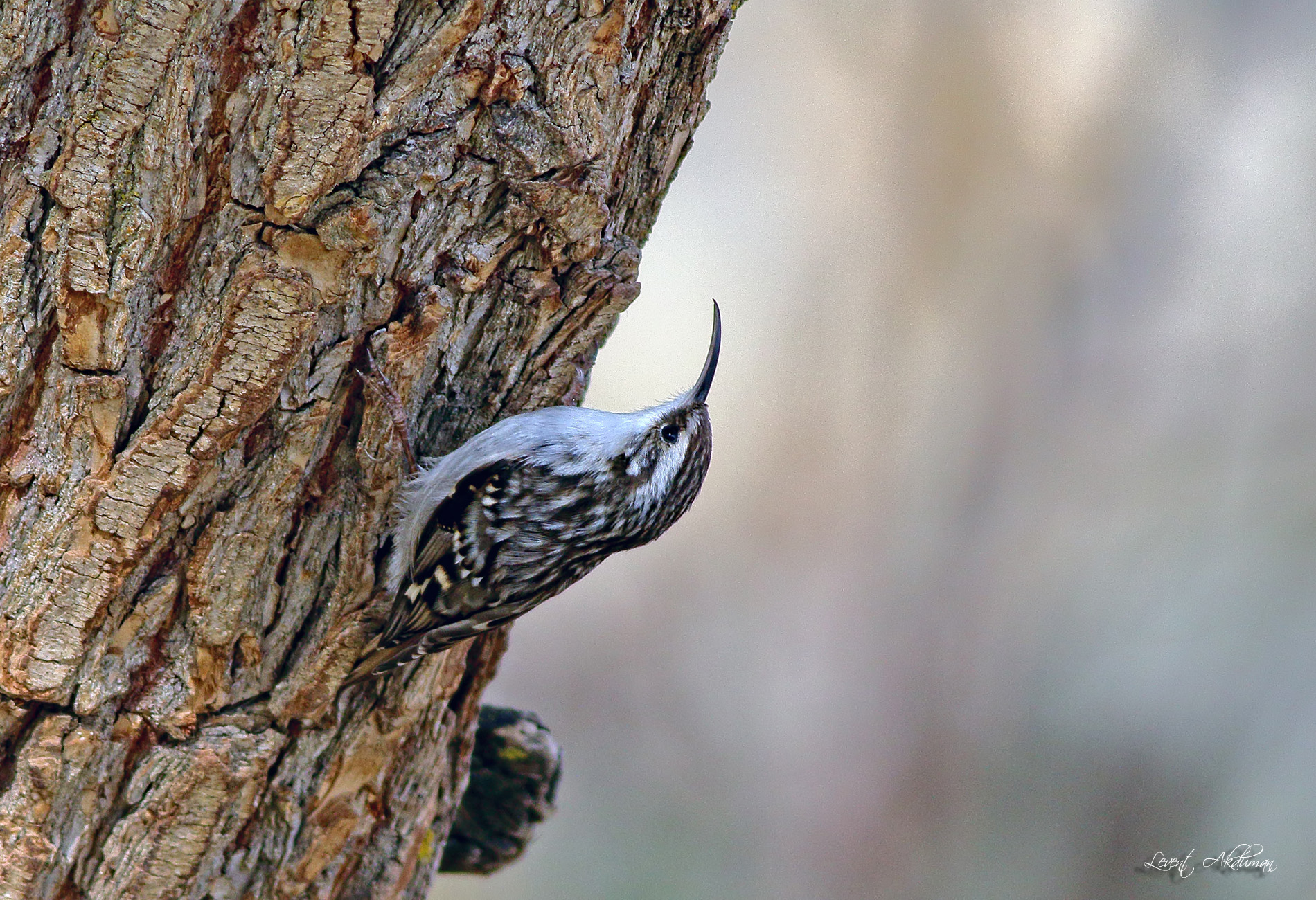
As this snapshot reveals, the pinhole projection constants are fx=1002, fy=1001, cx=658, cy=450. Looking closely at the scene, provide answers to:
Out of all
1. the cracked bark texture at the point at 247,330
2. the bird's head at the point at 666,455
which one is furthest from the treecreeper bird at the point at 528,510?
the cracked bark texture at the point at 247,330

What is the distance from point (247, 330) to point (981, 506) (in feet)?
13.1

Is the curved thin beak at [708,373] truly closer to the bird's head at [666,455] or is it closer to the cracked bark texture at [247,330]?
the bird's head at [666,455]

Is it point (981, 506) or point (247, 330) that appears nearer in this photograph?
point (247, 330)

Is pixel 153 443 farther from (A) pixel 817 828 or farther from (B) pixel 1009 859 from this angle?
(B) pixel 1009 859

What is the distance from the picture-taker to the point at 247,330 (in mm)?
1600

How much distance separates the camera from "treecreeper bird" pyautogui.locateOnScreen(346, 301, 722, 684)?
6.79ft

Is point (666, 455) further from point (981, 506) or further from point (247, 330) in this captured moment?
point (981, 506)

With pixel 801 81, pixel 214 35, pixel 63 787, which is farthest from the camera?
pixel 801 81

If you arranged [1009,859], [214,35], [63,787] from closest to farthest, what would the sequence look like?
[214,35] → [63,787] → [1009,859]

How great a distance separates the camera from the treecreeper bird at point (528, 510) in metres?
2.07

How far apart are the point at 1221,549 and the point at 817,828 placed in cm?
240

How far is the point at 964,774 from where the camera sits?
5.07 metres

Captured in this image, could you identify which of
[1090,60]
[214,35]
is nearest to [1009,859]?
[1090,60]

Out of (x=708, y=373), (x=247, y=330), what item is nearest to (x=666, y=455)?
(x=708, y=373)
